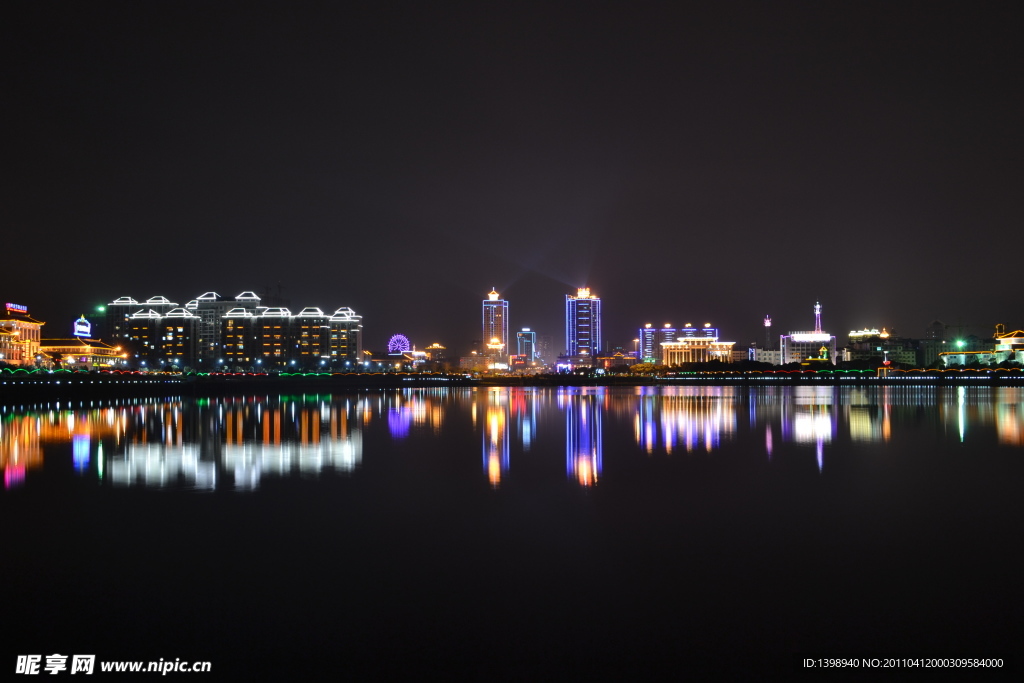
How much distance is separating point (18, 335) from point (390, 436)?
68872 mm

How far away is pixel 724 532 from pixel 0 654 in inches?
268

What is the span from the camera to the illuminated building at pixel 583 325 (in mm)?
174750

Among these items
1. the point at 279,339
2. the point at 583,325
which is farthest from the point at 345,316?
the point at 583,325

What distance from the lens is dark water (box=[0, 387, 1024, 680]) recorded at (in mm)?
5160

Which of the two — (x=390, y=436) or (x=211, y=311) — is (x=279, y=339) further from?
(x=390, y=436)

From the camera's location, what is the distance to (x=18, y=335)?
233ft

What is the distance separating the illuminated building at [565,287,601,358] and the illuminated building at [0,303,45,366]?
4653 inches

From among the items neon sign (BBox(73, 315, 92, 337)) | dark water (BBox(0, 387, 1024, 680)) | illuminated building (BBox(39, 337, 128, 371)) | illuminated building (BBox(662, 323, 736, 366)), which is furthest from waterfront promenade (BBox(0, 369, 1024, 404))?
illuminated building (BBox(662, 323, 736, 366))

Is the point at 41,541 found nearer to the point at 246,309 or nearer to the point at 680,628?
the point at 680,628

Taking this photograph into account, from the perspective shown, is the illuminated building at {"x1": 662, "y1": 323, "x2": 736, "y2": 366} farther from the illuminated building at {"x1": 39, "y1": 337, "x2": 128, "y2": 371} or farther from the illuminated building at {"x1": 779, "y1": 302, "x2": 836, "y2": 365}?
the illuminated building at {"x1": 39, "y1": 337, "x2": 128, "y2": 371}

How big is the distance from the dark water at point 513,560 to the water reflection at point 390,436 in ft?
0.66

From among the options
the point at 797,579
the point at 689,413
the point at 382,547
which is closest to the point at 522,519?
the point at 382,547

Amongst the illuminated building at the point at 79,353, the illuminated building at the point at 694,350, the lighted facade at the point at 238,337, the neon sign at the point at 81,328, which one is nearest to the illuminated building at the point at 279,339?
the lighted facade at the point at 238,337

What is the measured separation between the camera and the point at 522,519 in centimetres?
897
